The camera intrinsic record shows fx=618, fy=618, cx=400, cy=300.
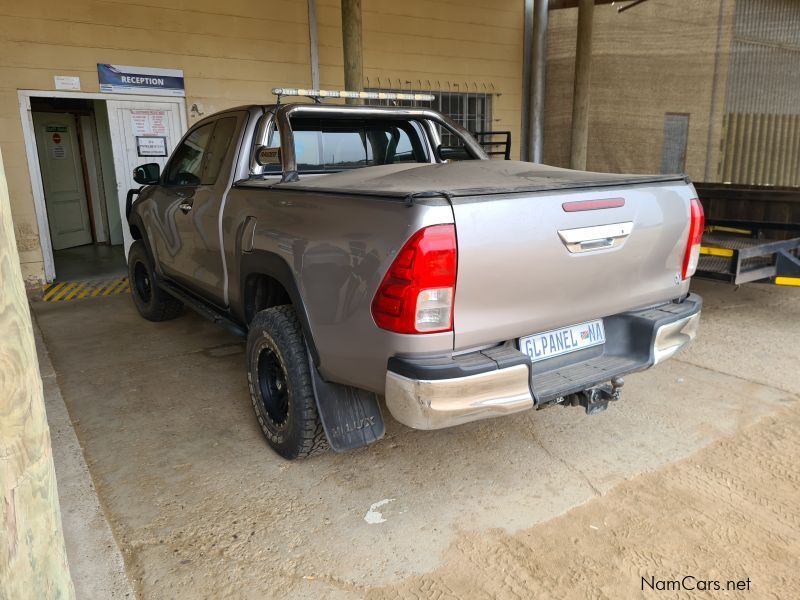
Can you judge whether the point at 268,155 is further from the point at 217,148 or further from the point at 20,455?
Answer: the point at 20,455

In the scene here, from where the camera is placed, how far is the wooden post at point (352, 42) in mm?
7148

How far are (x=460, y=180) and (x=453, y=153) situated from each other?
1.88 metres

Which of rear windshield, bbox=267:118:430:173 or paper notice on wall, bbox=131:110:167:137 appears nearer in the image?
rear windshield, bbox=267:118:430:173

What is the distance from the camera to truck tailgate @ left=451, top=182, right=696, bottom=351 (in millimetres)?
2359

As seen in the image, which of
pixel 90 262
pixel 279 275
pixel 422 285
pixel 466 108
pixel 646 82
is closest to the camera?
pixel 422 285

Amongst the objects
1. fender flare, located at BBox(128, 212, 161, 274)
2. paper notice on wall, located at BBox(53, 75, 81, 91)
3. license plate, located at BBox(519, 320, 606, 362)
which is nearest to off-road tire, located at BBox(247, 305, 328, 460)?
license plate, located at BBox(519, 320, 606, 362)

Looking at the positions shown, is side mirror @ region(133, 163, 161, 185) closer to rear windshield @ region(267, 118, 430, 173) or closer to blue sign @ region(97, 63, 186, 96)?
rear windshield @ region(267, 118, 430, 173)

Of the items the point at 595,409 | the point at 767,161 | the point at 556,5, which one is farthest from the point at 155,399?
the point at 767,161

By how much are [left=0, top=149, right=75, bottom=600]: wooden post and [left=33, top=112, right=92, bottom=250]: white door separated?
9.80 metres

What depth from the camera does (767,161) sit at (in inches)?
450

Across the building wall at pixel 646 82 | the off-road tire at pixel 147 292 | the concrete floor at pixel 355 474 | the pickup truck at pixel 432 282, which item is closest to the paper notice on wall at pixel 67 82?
the off-road tire at pixel 147 292

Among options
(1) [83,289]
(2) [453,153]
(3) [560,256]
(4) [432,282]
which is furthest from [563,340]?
(1) [83,289]

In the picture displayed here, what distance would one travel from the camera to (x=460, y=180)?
281cm

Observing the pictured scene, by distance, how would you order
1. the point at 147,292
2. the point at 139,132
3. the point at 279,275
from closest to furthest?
the point at 279,275, the point at 147,292, the point at 139,132
